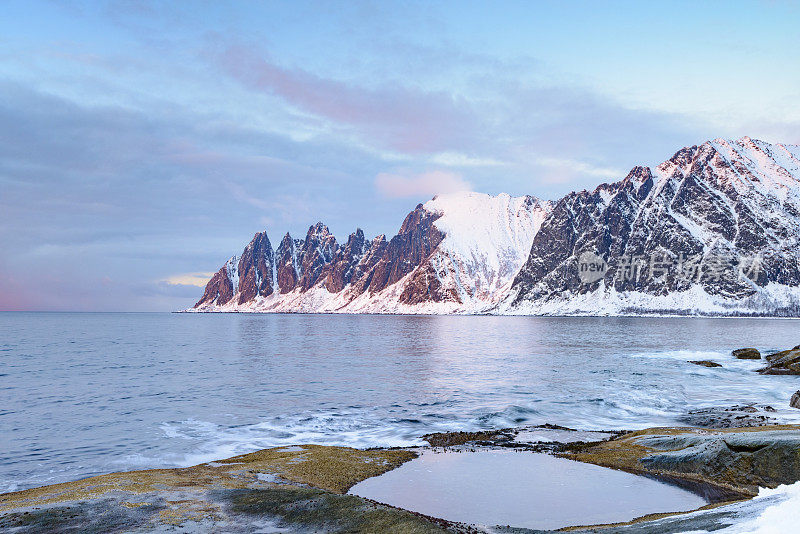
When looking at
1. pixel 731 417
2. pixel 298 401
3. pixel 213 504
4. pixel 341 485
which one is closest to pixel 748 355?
pixel 731 417

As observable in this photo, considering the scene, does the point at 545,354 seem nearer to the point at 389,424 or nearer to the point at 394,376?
the point at 394,376

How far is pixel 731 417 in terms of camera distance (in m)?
33.8

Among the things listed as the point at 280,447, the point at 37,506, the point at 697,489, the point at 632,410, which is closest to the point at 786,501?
the point at 697,489

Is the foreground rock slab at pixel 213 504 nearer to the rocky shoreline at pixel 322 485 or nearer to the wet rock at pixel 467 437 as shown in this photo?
the rocky shoreline at pixel 322 485

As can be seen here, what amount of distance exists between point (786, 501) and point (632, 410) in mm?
29247

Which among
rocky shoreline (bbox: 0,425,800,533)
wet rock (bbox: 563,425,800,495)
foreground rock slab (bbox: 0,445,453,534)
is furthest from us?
wet rock (bbox: 563,425,800,495)

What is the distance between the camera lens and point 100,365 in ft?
233

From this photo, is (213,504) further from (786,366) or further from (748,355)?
(748,355)

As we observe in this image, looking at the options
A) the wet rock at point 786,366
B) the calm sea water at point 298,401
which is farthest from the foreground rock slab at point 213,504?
the wet rock at point 786,366

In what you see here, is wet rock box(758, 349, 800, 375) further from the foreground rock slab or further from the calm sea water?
the foreground rock slab

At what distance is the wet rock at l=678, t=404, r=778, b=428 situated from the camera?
31.5 m

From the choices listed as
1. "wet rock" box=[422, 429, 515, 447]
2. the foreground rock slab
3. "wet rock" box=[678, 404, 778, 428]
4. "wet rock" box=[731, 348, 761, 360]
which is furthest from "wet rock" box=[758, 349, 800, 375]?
the foreground rock slab

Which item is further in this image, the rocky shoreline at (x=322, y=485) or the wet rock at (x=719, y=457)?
the wet rock at (x=719, y=457)

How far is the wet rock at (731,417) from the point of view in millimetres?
31531
